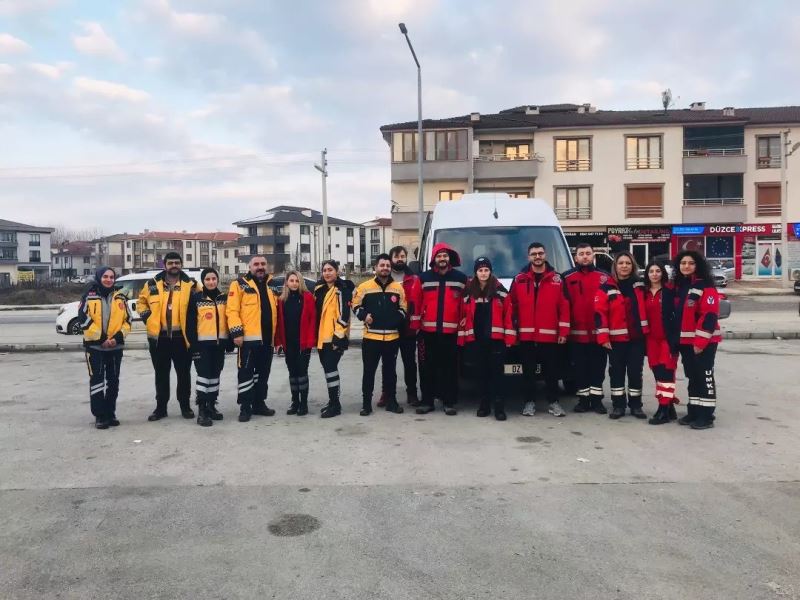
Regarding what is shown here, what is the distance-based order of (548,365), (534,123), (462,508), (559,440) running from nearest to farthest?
(462,508) → (559,440) → (548,365) → (534,123)

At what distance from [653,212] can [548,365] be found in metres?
36.8

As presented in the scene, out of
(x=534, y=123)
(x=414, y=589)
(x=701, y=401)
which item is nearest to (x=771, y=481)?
(x=701, y=401)

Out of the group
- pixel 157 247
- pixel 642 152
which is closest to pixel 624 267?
pixel 642 152

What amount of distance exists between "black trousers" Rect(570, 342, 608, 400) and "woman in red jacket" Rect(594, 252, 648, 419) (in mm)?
158

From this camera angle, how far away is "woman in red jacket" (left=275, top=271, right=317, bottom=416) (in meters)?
7.49

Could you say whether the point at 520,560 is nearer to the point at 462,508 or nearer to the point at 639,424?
the point at 462,508

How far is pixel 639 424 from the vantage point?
22.8ft

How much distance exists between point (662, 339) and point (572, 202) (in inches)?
1409

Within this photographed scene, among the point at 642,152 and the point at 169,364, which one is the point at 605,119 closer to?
the point at 642,152

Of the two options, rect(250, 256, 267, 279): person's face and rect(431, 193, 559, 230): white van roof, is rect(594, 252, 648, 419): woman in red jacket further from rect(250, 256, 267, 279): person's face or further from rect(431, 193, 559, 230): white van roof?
rect(250, 256, 267, 279): person's face

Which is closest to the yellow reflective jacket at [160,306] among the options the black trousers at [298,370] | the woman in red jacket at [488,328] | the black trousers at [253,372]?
the black trousers at [253,372]

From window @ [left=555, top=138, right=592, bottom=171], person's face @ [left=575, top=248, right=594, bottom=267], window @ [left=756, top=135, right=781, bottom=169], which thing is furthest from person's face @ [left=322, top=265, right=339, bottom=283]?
window @ [left=756, top=135, right=781, bottom=169]

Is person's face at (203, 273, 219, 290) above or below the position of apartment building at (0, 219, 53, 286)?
below

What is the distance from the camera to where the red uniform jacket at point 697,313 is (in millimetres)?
6555
